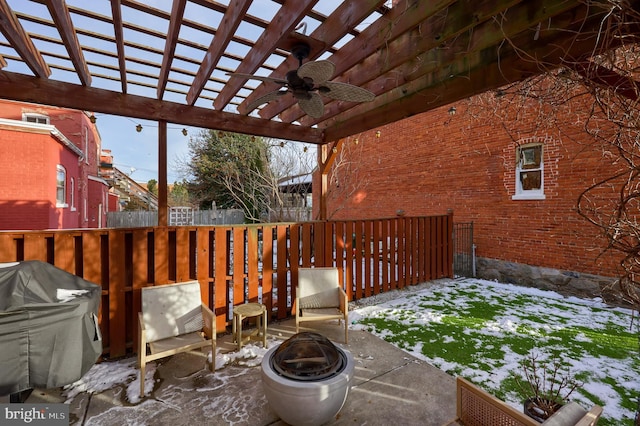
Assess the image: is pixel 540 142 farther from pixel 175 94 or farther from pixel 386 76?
pixel 175 94

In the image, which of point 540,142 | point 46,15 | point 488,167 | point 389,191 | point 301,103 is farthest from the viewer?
point 389,191

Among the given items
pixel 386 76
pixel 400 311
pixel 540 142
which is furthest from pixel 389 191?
pixel 386 76

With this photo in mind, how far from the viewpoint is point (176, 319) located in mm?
3422

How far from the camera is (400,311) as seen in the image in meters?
4.99

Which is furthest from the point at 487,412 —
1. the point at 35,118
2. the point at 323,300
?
the point at 35,118

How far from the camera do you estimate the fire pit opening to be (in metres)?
2.27

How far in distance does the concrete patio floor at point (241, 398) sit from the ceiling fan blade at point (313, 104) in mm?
2980

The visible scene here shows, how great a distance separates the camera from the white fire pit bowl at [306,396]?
2109 millimetres

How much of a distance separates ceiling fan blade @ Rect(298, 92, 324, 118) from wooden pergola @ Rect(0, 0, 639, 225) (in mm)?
414

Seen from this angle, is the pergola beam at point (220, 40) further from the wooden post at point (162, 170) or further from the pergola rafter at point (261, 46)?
the wooden post at point (162, 170)

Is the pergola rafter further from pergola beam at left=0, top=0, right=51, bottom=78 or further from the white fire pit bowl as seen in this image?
the white fire pit bowl

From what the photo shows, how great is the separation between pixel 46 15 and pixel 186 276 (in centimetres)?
310

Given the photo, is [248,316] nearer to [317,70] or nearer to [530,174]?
[317,70]

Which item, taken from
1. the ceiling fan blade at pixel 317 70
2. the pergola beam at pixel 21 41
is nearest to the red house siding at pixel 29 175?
the pergola beam at pixel 21 41
